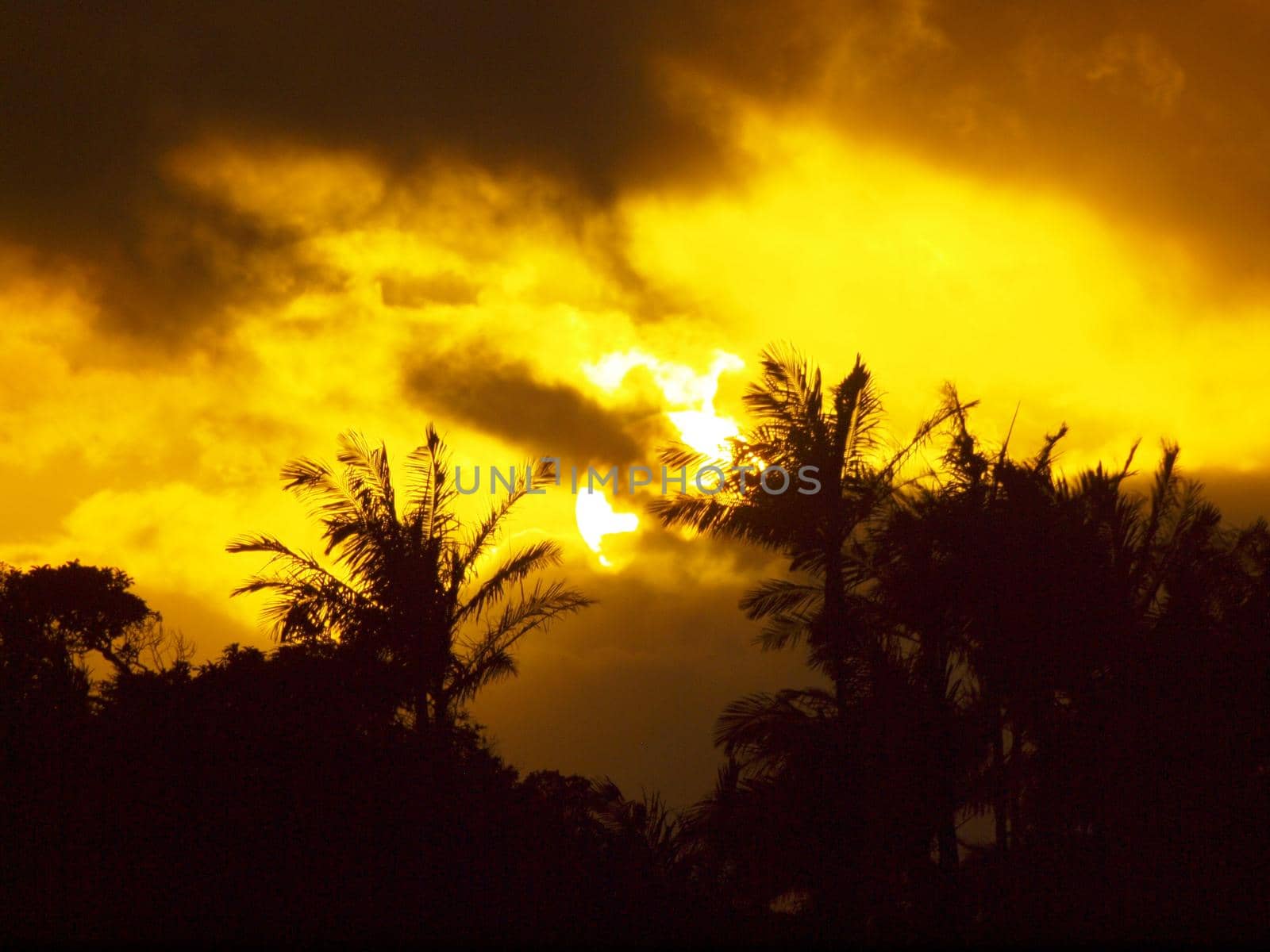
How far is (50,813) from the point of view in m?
12.5

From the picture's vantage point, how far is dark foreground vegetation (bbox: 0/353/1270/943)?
11.7m

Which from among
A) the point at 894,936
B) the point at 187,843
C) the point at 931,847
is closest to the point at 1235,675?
the point at 931,847

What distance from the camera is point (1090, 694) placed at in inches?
584

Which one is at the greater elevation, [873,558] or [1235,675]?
[873,558]

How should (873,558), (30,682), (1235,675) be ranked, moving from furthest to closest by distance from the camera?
1. (30,682)
2. (873,558)
3. (1235,675)

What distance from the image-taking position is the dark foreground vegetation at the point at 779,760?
11703 mm

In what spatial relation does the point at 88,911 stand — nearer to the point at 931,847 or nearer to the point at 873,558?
the point at 931,847

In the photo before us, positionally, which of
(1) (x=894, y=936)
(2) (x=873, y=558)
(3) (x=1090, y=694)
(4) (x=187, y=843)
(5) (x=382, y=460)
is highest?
(5) (x=382, y=460)

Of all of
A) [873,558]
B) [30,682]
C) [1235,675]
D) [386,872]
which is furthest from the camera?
[30,682]

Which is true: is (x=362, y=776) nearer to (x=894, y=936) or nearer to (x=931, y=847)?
(x=894, y=936)

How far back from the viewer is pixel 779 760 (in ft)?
53.1

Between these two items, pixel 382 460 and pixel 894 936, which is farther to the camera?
pixel 382 460

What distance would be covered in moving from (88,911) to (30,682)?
903 cm

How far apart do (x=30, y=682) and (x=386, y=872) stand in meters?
10.1
